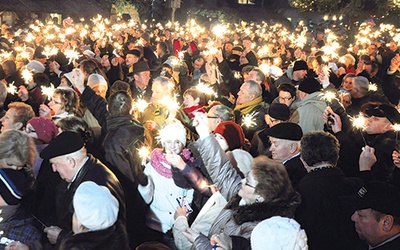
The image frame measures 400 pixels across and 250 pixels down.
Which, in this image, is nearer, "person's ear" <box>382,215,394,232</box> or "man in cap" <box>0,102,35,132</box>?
"person's ear" <box>382,215,394,232</box>

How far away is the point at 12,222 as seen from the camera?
11.9 feet

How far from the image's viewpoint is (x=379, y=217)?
11.3 feet

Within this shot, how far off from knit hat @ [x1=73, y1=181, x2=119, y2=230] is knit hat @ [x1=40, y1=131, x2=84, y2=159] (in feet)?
2.27

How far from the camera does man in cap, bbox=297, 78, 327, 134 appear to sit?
264 inches

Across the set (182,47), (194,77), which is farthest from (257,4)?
(194,77)

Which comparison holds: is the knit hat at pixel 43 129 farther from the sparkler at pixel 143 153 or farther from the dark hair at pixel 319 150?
the dark hair at pixel 319 150

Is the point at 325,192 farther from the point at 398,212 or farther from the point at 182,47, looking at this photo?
the point at 182,47

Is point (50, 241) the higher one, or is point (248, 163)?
point (248, 163)

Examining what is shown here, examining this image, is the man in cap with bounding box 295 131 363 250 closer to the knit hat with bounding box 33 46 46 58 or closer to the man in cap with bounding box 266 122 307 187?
the man in cap with bounding box 266 122 307 187

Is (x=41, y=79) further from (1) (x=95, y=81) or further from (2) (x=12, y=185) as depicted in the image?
(2) (x=12, y=185)

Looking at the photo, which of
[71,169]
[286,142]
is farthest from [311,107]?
[71,169]

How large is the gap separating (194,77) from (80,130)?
592 cm

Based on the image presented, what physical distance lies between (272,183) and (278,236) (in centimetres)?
72

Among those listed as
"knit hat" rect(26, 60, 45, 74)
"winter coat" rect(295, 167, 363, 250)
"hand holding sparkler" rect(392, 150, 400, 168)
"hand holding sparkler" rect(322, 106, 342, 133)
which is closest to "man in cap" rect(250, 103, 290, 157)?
"hand holding sparkler" rect(322, 106, 342, 133)
